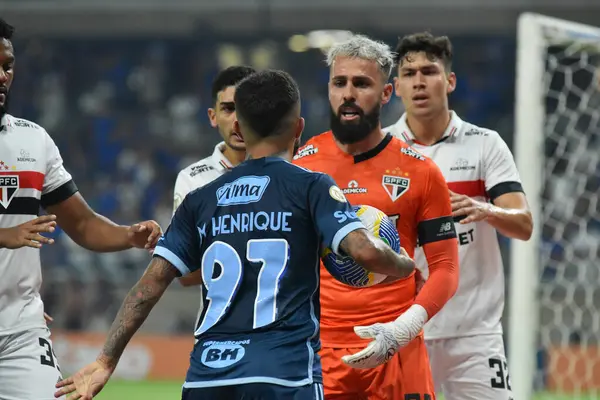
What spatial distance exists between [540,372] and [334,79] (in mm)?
8538

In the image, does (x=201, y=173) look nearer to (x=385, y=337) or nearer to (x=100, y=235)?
(x=100, y=235)

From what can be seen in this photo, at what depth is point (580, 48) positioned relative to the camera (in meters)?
8.29

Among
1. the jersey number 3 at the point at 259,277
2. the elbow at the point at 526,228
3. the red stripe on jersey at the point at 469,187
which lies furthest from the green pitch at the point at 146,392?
the jersey number 3 at the point at 259,277

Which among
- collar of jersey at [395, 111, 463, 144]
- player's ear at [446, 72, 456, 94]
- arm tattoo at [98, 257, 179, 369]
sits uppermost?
player's ear at [446, 72, 456, 94]

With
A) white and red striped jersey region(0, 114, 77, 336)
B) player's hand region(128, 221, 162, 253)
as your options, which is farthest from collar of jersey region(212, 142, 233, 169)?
white and red striped jersey region(0, 114, 77, 336)

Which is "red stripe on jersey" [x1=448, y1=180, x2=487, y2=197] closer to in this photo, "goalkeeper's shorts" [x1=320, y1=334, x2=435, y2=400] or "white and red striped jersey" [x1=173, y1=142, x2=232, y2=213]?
"white and red striped jersey" [x1=173, y1=142, x2=232, y2=213]

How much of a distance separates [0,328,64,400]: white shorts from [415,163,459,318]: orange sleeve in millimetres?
1766

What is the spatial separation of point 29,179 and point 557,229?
1367 centimetres

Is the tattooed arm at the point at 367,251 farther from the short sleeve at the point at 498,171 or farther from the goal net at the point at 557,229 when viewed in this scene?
the goal net at the point at 557,229

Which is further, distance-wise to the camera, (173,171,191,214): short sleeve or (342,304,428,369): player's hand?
(173,171,191,214): short sleeve

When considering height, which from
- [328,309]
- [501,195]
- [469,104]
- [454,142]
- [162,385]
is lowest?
[162,385]

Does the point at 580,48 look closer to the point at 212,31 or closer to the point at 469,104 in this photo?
the point at 469,104

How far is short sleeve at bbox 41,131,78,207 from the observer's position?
16.6 feet

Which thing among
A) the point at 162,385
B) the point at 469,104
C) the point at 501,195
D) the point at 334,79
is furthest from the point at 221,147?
the point at 469,104
